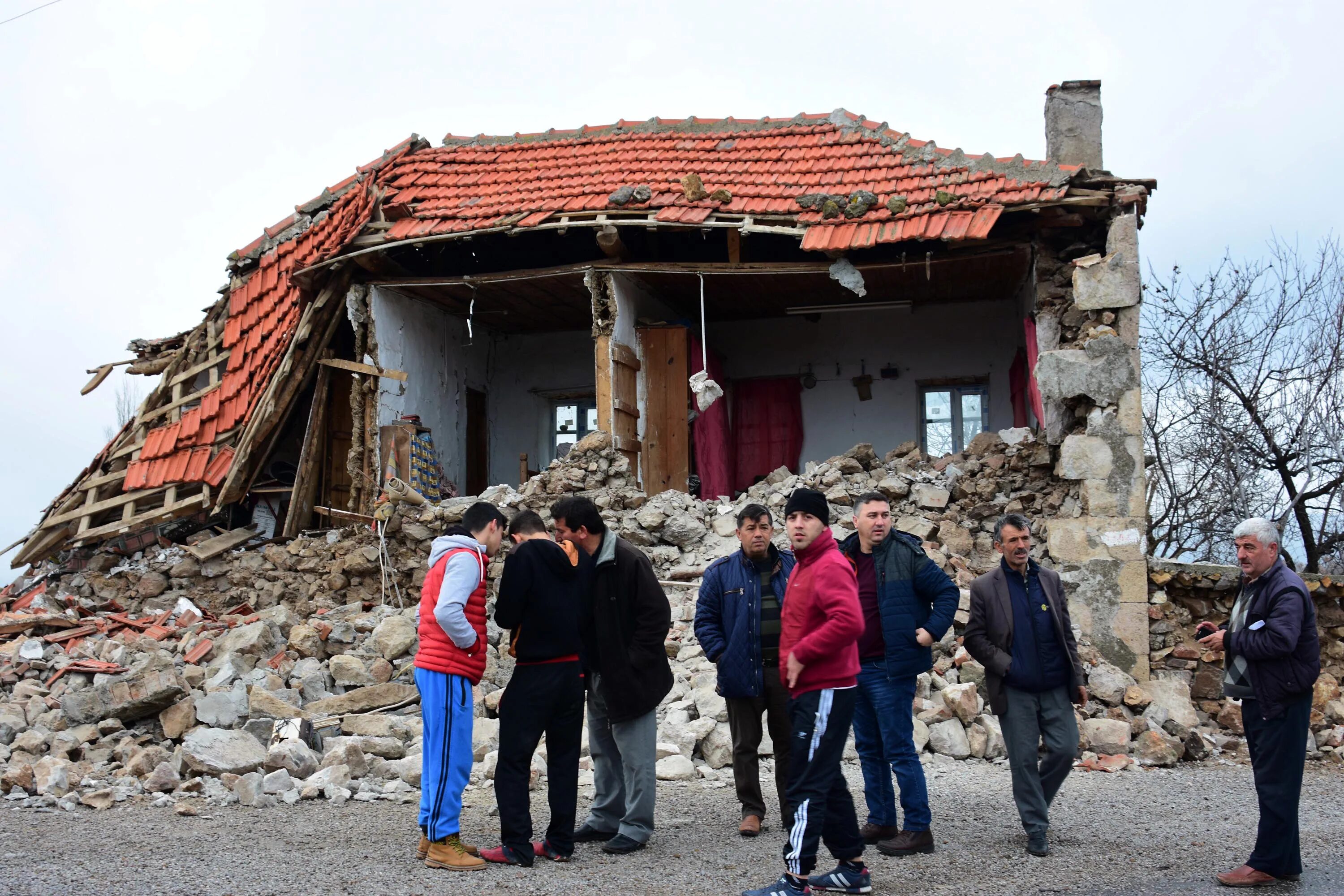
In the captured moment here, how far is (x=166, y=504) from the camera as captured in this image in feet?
40.4

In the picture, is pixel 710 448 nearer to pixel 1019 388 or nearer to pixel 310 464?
pixel 1019 388

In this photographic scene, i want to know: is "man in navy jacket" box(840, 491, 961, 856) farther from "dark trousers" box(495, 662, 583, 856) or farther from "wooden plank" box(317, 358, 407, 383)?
"wooden plank" box(317, 358, 407, 383)

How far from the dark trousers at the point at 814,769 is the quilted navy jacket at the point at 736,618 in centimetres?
101

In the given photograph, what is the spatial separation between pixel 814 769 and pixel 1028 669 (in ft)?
5.01

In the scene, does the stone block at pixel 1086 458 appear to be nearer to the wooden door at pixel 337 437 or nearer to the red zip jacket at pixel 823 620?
the red zip jacket at pixel 823 620

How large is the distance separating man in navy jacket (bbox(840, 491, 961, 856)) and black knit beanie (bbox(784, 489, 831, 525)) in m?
0.63

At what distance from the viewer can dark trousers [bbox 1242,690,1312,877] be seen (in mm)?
4660

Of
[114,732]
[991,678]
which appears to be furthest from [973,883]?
[114,732]

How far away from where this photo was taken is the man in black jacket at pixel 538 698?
198 inches

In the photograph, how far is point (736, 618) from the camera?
5.54 meters

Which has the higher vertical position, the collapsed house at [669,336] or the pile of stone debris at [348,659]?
the collapsed house at [669,336]

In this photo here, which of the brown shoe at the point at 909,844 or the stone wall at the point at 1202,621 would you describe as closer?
the brown shoe at the point at 909,844

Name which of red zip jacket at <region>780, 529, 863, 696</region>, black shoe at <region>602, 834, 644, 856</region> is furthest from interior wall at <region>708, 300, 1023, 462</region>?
red zip jacket at <region>780, 529, 863, 696</region>

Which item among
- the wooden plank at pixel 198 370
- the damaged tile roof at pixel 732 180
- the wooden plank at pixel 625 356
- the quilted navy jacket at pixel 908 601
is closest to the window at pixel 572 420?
the wooden plank at pixel 625 356
